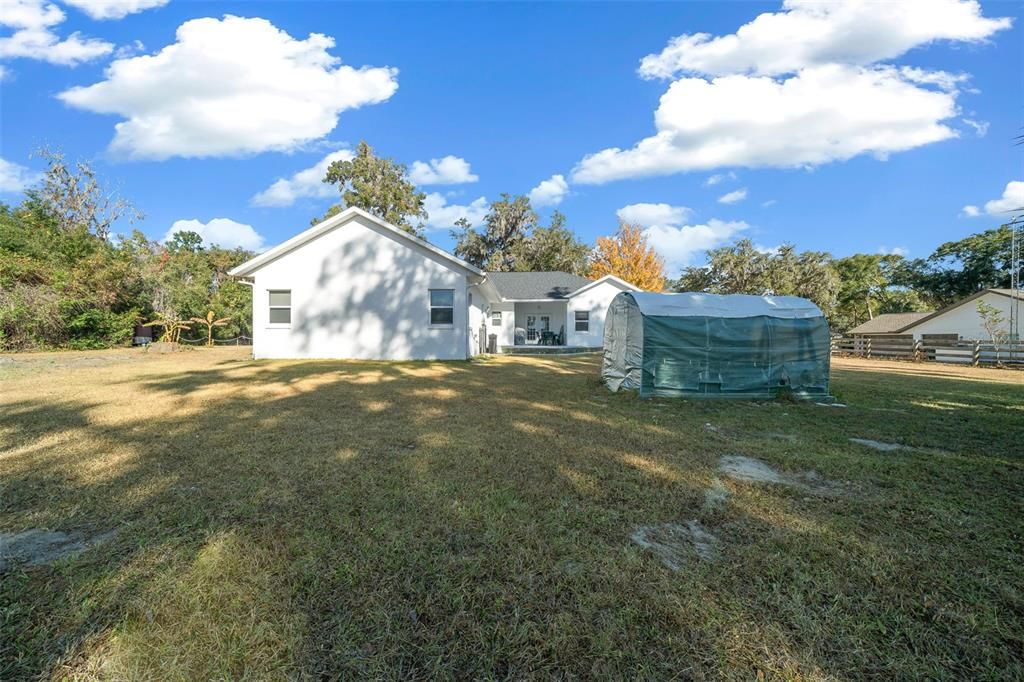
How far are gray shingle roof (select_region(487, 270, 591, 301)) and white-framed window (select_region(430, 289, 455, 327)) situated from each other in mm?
10372

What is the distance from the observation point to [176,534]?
2.83 m

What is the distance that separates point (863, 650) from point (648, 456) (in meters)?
2.86

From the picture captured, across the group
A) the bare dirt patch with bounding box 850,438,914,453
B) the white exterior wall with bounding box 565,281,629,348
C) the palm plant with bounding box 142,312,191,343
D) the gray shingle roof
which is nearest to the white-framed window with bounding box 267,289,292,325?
the palm plant with bounding box 142,312,191,343

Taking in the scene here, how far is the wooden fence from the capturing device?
19.0 m

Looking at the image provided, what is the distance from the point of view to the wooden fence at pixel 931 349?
1897 cm

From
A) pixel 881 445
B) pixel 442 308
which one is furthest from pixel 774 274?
pixel 881 445

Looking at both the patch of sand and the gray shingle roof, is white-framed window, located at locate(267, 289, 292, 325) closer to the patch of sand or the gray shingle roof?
the gray shingle roof

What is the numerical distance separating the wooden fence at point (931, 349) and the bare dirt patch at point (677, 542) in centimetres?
2439

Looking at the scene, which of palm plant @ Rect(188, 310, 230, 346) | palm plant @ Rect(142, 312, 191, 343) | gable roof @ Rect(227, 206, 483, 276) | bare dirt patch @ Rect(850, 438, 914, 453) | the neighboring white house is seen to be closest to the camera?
bare dirt patch @ Rect(850, 438, 914, 453)


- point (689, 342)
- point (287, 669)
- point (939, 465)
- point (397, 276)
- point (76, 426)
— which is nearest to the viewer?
point (287, 669)

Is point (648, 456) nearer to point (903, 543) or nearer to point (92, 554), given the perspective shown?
point (903, 543)

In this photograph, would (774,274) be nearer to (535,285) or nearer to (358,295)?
(535,285)

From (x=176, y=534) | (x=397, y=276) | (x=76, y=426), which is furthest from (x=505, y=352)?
(x=176, y=534)

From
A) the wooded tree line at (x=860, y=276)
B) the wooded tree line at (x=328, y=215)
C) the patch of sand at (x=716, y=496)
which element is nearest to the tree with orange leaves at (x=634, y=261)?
the wooded tree line at (x=328, y=215)
